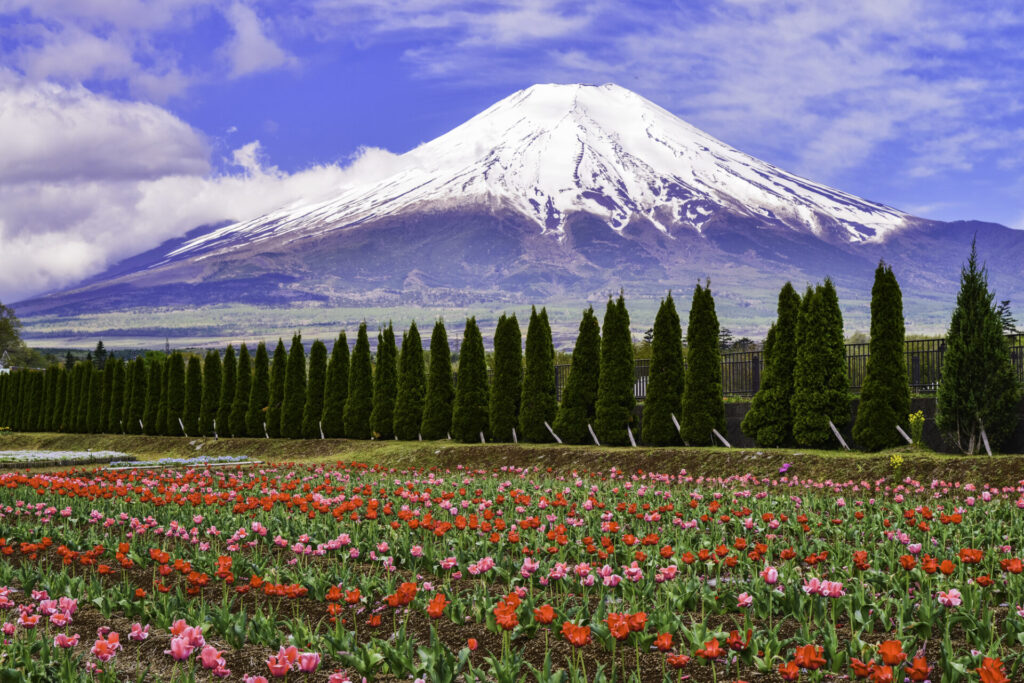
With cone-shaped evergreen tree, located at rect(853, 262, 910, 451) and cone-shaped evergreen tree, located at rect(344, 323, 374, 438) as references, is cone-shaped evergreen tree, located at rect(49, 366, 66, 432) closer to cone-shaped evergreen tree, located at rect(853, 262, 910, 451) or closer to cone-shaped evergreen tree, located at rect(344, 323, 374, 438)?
cone-shaped evergreen tree, located at rect(344, 323, 374, 438)

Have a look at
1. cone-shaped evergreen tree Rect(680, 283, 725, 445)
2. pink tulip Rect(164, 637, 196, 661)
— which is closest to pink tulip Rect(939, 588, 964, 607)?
pink tulip Rect(164, 637, 196, 661)

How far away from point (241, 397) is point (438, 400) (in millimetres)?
11331

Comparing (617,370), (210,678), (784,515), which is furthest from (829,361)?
(210,678)

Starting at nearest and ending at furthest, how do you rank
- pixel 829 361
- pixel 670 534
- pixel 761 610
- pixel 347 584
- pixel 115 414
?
pixel 761 610, pixel 347 584, pixel 670 534, pixel 829 361, pixel 115 414

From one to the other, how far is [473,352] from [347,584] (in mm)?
18985

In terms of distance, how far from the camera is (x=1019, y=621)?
5000 mm

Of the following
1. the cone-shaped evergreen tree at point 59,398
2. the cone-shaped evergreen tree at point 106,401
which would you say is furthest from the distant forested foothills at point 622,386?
the cone-shaped evergreen tree at point 59,398

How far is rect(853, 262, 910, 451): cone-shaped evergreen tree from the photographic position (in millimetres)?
16344

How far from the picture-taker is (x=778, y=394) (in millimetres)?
18016

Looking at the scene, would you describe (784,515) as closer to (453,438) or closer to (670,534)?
(670,534)

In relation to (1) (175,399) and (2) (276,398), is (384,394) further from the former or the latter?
(1) (175,399)

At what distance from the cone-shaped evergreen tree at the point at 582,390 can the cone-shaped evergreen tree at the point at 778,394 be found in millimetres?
4371

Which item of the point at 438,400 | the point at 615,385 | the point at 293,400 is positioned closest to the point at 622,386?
the point at 615,385

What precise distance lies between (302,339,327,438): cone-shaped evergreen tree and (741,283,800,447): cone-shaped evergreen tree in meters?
16.4
